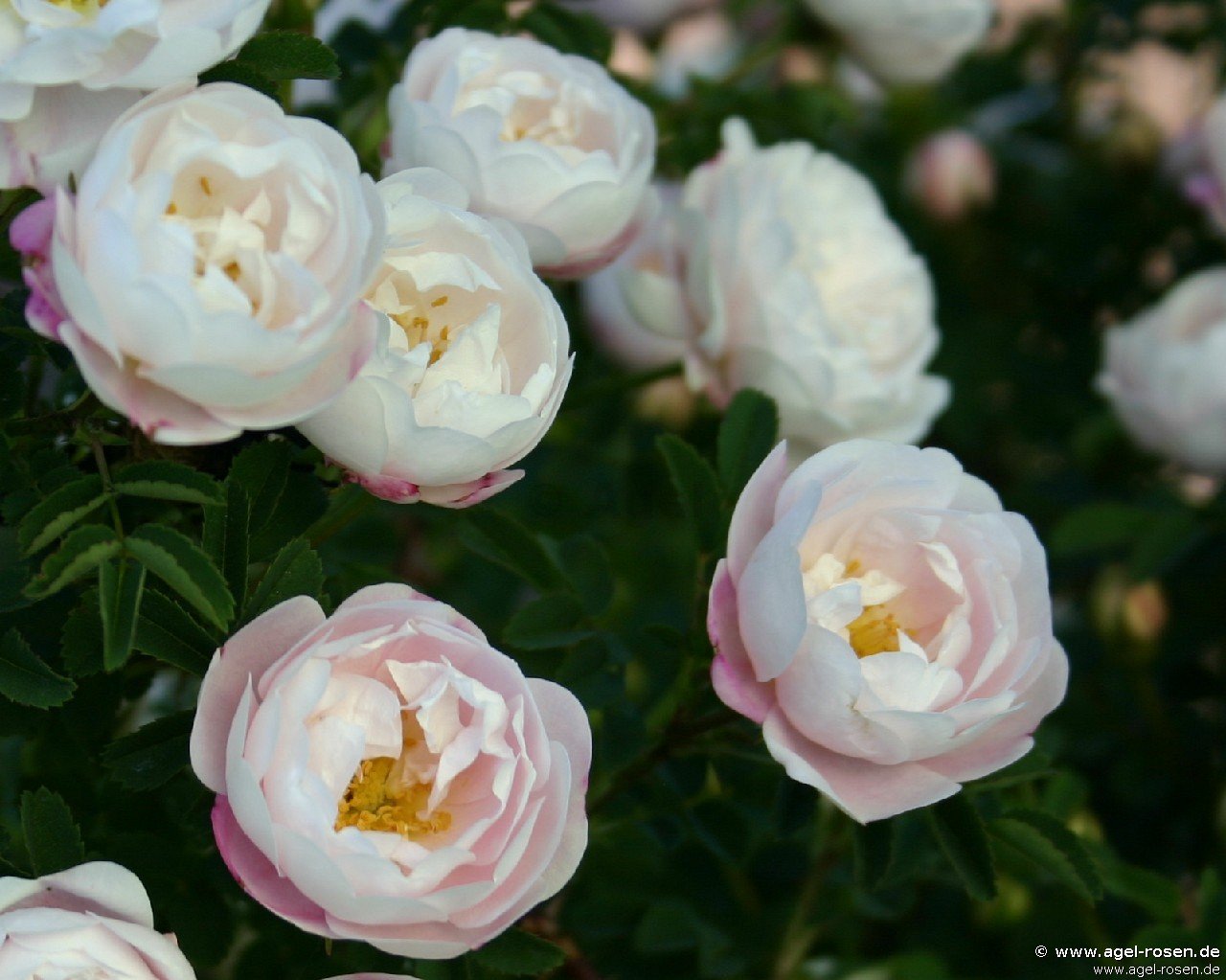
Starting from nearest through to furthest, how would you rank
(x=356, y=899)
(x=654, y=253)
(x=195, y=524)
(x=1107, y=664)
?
(x=356, y=899) → (x=195, y=524) → (x=654, y=253) → (x=1107, y=664)

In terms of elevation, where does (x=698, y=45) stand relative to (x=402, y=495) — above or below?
below

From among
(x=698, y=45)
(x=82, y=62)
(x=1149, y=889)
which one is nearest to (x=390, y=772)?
(x=82, y=62)

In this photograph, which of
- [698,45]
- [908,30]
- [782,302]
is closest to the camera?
[782,302]

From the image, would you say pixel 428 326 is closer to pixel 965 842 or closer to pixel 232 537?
pixel 232 537

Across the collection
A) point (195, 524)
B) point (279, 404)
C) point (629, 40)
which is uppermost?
point (279, 404)

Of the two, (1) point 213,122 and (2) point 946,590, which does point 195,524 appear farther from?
(2) point 946,590

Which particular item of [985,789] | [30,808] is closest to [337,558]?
[30,808]
